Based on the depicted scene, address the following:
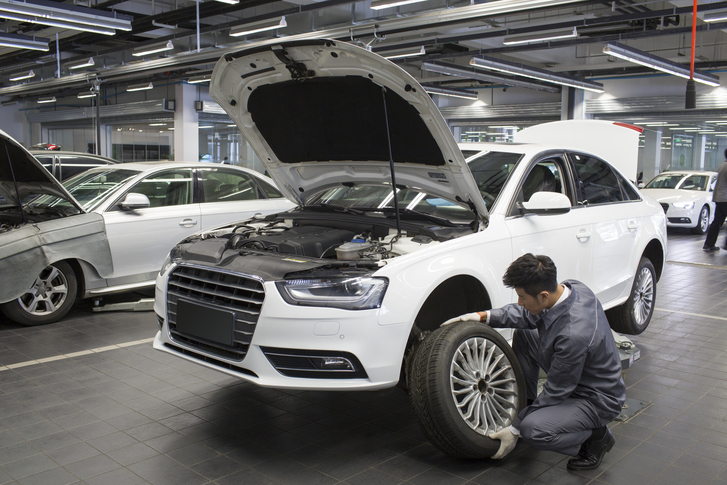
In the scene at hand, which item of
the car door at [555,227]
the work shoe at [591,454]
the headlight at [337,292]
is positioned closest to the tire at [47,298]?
the headlight at [337,292]

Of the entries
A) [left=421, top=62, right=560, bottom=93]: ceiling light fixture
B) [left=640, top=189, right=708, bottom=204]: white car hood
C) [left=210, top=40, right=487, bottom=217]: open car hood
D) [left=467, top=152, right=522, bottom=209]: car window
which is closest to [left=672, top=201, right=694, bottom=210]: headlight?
[left=640, top=189, right=708, bottom=204]: white car hood

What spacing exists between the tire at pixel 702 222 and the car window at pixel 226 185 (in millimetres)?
11549

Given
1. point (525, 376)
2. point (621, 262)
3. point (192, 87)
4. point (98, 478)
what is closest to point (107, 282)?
point (98, 478)

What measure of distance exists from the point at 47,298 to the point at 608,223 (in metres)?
4.86

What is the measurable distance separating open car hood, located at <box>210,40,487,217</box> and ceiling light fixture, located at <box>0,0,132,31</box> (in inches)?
295

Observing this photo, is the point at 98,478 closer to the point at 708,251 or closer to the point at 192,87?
the point at 708,251

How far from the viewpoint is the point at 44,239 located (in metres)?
5.39

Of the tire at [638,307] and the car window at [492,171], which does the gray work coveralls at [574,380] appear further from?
the tire at [638,307]

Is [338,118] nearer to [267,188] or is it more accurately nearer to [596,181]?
[596,181]

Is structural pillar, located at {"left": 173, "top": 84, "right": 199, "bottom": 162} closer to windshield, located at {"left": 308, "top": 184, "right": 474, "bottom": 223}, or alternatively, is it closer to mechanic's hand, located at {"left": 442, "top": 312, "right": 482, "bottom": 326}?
windshield, located at {"left": 308, "top": 184, "right": 474, "bottom": 223}

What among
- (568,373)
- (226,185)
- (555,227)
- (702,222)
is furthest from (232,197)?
(702,222)

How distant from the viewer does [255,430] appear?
347 cm

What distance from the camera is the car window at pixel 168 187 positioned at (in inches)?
251

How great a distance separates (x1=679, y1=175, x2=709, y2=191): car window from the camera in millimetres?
14859
